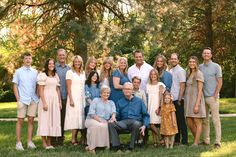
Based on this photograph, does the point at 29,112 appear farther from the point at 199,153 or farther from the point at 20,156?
the point at 199,153

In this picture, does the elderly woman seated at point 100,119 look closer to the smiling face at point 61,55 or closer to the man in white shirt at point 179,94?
the smiling face at point 61,55

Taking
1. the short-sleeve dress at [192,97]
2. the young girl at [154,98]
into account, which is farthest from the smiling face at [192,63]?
the young girl at [154,98]

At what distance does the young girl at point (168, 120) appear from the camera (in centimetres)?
→ 920

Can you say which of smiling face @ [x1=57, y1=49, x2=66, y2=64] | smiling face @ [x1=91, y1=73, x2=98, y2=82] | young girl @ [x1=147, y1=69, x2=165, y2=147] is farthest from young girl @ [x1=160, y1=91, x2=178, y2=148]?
smiling face @ [x1=57, y1=49, x2=66, y2=64]

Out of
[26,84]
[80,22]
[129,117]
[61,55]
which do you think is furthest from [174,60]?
[80,22]

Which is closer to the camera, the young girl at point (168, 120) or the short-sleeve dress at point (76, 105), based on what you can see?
the young girl at point (168, 120)

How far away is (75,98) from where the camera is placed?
9.45m

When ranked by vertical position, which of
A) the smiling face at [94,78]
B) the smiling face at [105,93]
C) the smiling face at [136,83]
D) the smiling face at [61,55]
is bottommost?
the smiling face at [105,93]

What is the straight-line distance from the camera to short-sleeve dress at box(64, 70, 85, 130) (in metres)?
9.39

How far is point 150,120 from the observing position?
9453 mm

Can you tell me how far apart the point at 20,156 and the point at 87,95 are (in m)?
1.92

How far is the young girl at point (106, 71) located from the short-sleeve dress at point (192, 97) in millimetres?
1611

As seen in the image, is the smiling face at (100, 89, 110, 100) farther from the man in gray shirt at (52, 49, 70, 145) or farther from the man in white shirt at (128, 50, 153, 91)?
the man in gray shirt at (52, 49, 70, 145)

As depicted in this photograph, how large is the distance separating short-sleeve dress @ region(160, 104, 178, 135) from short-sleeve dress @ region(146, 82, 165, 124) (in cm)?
19
